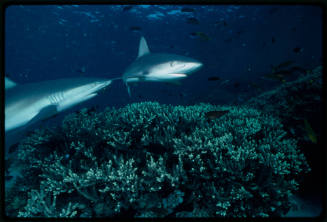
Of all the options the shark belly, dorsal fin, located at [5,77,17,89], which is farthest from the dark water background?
the shark belly

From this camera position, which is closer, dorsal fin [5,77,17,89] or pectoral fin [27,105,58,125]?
pectoral fin [27,105,58,125]

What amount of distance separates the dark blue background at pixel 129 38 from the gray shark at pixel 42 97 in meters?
13.3

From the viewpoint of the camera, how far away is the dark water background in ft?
80.3

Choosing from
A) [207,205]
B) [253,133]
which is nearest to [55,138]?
[207,205]

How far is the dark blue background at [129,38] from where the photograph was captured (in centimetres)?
2469

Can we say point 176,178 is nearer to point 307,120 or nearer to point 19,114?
point 19,114

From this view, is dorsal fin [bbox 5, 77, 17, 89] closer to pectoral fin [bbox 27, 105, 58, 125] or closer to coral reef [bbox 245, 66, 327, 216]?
pectoral fin [bbox 27, 105, 58, 125]

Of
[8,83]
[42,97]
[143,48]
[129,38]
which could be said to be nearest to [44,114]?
[42,97]

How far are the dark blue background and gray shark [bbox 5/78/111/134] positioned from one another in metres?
13.3

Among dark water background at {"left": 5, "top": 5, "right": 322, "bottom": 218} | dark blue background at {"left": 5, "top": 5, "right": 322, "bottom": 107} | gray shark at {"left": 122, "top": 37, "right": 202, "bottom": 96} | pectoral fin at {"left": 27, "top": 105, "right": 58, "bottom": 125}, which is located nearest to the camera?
pectoral fin at {"left": 27, "top": 105, "right": 58, "bottom": 125}

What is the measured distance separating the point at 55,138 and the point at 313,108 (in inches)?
268

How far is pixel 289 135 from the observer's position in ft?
14.4

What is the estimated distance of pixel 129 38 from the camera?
34.0 m

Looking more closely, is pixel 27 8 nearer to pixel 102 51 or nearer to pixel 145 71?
pixel 102 51
